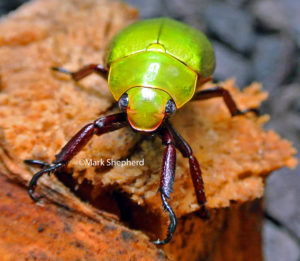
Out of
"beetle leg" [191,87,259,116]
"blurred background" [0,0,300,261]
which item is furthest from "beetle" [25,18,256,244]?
"blurred background" [0,0,300,261]

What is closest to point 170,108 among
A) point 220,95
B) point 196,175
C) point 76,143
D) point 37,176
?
point 196,175

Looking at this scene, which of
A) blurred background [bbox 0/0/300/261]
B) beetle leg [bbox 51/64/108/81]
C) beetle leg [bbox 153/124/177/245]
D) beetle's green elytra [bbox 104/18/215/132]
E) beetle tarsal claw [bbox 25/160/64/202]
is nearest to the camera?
beetle leg [bbox 153/124/177/245]

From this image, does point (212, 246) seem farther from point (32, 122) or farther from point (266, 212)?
point (266, 212)

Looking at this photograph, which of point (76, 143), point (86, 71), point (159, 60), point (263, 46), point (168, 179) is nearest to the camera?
point (168, 179)

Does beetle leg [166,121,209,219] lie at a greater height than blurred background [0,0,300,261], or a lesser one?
greater

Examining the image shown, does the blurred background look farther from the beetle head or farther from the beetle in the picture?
the beetle head

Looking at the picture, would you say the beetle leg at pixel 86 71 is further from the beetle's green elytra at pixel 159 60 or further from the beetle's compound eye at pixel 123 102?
the beetle's compound eye at pixel 123 102

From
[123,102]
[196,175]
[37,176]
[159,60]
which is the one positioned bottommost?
[37,176]

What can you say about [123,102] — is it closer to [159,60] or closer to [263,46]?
[159,60]
